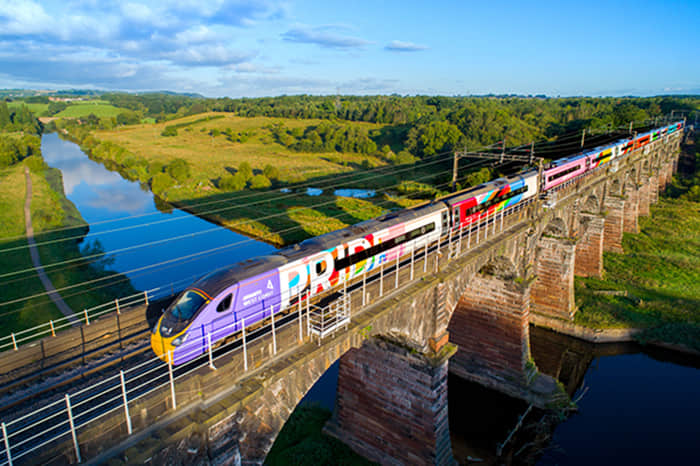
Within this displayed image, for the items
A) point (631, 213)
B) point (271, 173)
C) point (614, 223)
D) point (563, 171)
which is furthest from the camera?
point (271, 173)

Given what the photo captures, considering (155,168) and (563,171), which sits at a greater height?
(563,171)

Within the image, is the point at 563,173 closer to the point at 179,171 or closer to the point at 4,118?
the point at 179,171

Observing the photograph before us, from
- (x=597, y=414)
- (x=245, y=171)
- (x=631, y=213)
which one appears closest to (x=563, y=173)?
(x=597, y=414)

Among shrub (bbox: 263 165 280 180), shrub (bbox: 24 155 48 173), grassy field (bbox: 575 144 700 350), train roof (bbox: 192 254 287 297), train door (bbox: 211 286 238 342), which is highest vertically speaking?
train roof (bbox: 192 254 287 297)

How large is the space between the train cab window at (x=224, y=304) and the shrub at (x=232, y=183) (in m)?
56.3

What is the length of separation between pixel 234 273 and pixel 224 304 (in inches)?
50.3

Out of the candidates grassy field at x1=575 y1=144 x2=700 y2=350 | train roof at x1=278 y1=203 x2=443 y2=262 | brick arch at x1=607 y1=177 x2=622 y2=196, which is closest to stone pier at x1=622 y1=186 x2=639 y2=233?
grassy field at x1=575 y1=144 x2=700 y2=350

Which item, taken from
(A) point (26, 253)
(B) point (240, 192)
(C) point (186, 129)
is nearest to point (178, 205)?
(B) point (240, 192)

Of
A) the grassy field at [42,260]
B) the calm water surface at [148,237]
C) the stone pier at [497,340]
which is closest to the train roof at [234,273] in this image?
the calm water surface at [148,237]

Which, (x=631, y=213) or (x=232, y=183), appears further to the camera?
(x=232, y=183)

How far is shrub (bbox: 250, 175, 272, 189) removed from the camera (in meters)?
67.9

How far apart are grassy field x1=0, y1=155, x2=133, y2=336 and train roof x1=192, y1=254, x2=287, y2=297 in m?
22.7

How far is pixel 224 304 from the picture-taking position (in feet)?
42.1

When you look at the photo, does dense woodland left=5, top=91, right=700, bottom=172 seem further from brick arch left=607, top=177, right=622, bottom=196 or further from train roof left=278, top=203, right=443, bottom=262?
train roof left=278, top=203, right=443, bottom=262
